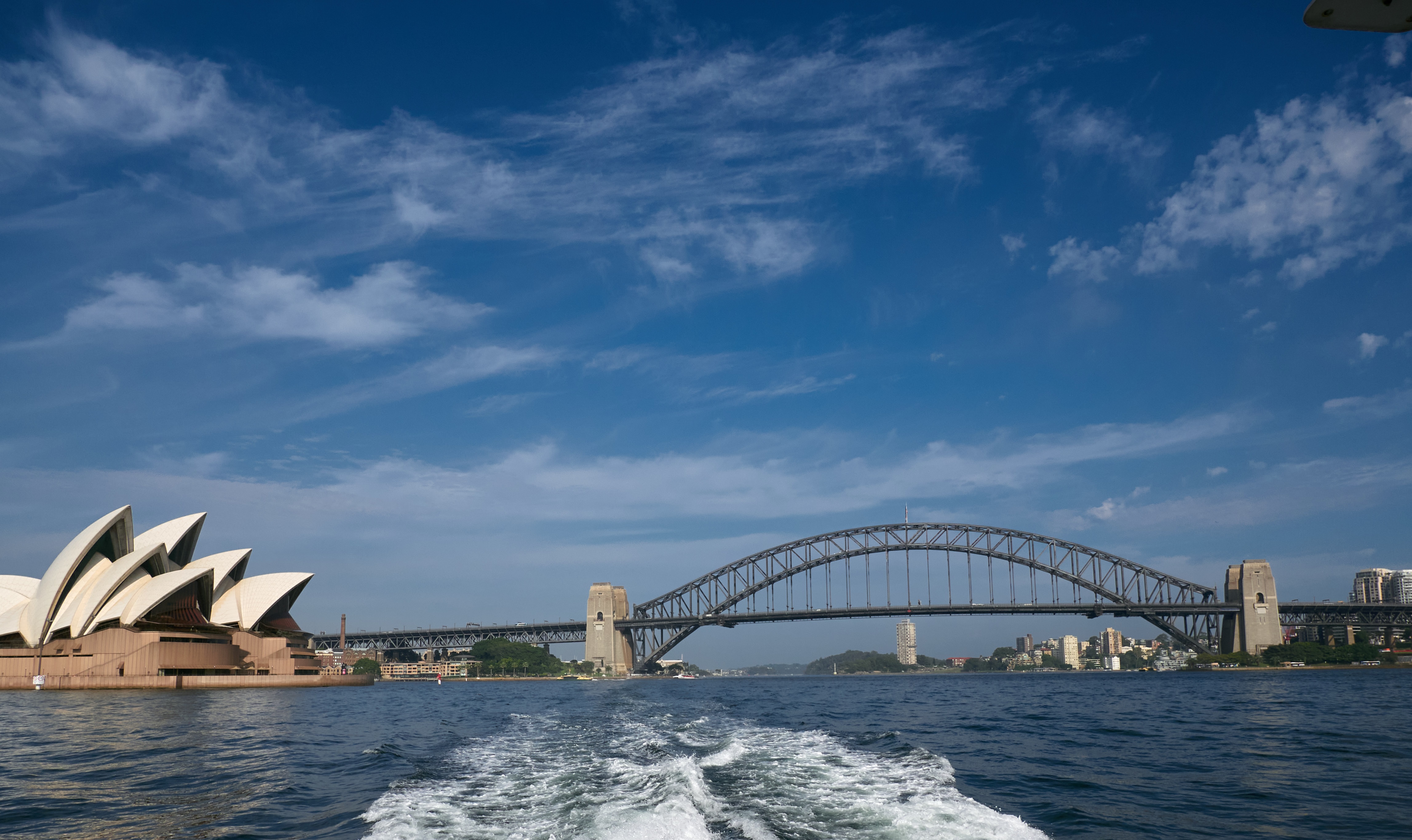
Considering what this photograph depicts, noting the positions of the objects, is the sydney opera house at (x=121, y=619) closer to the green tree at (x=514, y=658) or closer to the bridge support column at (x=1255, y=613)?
the green tree at (x=514, y=658)

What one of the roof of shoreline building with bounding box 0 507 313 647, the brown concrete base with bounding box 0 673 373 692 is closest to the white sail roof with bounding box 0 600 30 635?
the roof of shoreline building with bounding box 0 507 313 647

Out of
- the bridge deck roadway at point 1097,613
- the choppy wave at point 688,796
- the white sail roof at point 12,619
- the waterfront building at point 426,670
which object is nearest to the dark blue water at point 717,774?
the choppy wave at point 688,796

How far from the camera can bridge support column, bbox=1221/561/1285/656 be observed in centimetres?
10038

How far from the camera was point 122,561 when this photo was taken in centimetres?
5712

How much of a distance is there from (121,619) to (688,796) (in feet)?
197

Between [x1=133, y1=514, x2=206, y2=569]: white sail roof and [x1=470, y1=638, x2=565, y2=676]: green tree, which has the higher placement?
[x1=133, y1=514, x2=206, y2=569]: white sail roof

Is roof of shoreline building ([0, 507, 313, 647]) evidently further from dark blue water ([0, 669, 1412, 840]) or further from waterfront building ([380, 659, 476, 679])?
waterfront building ([380, 659, 476, 679])

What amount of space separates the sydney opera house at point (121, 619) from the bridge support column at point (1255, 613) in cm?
10866

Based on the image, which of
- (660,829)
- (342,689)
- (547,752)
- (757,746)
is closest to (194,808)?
(660,829)

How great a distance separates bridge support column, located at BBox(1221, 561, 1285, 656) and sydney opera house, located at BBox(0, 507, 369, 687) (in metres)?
109

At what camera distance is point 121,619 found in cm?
5641

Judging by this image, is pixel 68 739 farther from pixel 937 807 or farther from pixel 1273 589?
pixel 1273 589

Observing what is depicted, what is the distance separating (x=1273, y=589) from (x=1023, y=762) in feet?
354

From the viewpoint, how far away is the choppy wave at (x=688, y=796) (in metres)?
10.4
